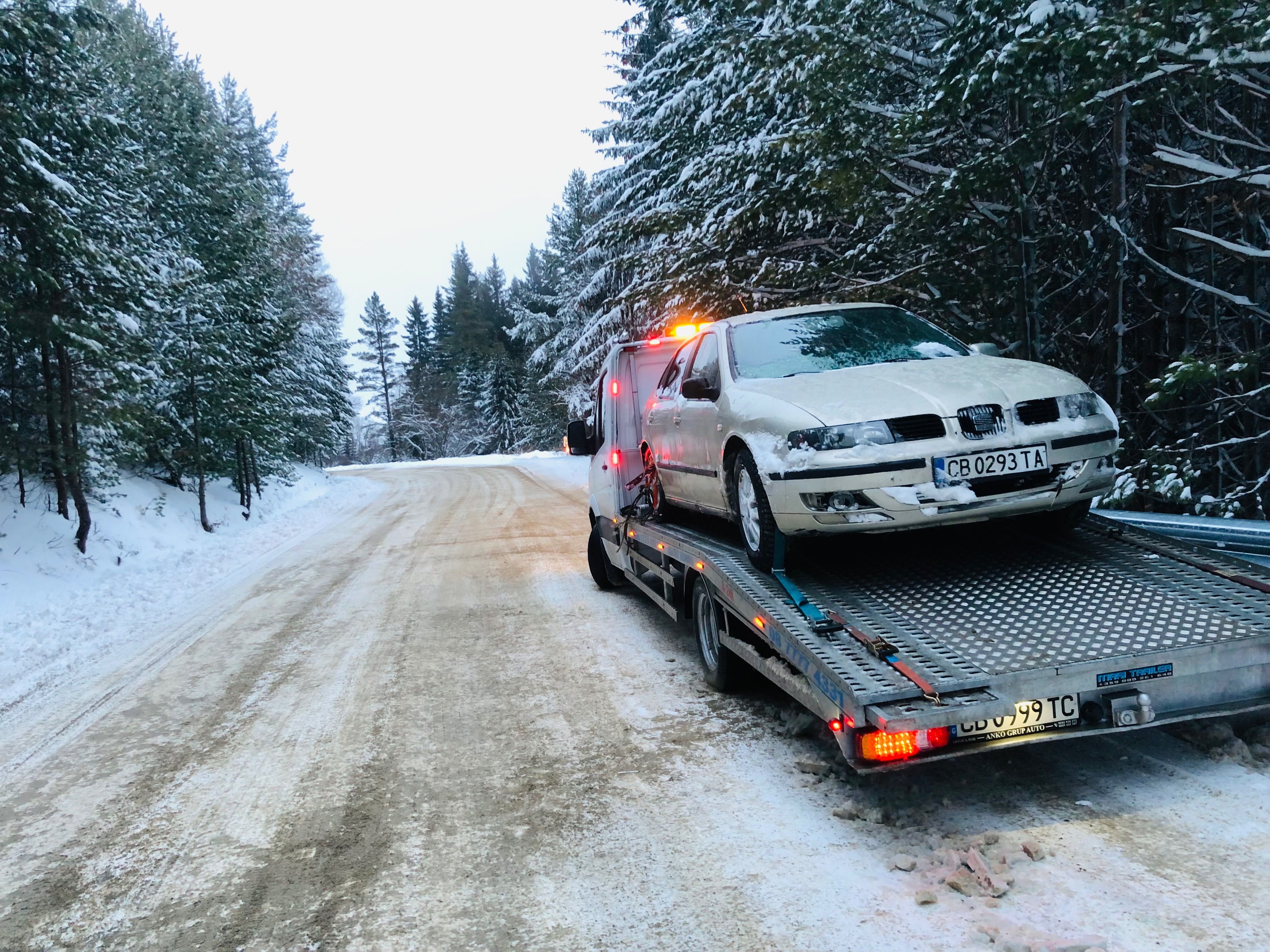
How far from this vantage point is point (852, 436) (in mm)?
4242

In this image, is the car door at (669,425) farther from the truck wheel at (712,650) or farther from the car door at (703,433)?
the truck wheel at (712,650)

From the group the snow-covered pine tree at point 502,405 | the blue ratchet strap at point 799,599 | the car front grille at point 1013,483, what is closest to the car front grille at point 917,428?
the car front grille at point 1013,483

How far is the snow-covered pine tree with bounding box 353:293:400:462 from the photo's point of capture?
81.7 meters

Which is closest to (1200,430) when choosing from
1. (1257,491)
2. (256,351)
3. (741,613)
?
(1257,491)

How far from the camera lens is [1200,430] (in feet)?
28.7

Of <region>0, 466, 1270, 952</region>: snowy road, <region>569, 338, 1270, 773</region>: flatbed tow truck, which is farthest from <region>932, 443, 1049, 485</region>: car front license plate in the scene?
<region>0, 466, 1270, 952</region>: snowy road

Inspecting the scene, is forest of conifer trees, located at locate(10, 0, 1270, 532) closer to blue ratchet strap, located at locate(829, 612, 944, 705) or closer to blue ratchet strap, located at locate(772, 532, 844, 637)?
blue ratchet strap, located at locate(772, 532, 844, 637)

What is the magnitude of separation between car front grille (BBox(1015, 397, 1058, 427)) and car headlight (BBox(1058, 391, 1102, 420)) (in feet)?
0.14

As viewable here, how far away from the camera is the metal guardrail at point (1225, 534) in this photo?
477 cm

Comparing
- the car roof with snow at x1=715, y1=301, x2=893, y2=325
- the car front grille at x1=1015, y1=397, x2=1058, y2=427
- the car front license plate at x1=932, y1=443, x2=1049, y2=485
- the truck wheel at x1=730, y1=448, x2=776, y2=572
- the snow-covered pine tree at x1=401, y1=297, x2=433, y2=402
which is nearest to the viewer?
the car front license plate at x1=932, y1=443, x2=1049, y2=485

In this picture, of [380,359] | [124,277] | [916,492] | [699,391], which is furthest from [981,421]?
[380,359]

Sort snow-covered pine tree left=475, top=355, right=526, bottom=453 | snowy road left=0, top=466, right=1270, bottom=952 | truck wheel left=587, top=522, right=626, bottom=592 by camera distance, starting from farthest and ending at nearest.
Result: snow-covered pine tree left=475, top=355, right=526, bottom=453, truck wheel left=587, top=522, right=626, bottom=592, snowy road left=0, top=466, right=1270, bottom=952

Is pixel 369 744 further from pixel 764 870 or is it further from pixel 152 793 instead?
pixel 764 870

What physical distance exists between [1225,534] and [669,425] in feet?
11.4
